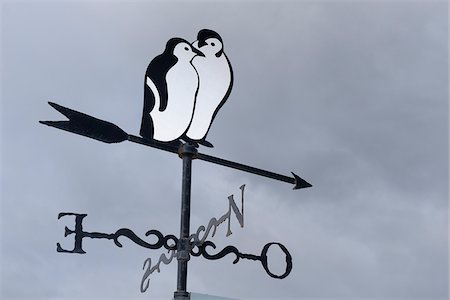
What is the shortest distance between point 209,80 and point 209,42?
0.83 feet

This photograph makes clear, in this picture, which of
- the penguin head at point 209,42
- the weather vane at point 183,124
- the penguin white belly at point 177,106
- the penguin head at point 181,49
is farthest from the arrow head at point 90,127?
the penguin head at point 209,42

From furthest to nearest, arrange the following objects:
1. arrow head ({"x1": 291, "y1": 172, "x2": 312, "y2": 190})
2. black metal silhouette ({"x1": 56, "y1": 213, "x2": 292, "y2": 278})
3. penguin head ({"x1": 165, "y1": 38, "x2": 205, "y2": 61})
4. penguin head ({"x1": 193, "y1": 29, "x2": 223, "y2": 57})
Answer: arrow head ({"x1": 291, "y1": 172, "x2": 312, "y2": 190}) → penguin head ({"x1": 193, "y1": 29, "x2": 223, "y2": 57}) → penguin head ({"x1": 165, "y1": 38, "x2": 205, "y2": 61}) → black metal silhouette ({"x1": 56, "y1": 213, "x2": 292, "y2": 278})

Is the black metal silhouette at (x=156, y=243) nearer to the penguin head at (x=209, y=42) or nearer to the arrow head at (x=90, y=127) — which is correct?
Answer: the arrow head at (x=90, y=127)

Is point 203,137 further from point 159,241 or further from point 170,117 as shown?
point 159,241

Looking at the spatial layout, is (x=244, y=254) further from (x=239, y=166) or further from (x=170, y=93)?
(x=170, y=93)

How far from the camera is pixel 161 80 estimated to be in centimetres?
418

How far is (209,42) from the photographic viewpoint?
438 cm

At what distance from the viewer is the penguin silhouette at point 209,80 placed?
4273mm

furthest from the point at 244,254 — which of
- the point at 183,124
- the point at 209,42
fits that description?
the point at 209,42

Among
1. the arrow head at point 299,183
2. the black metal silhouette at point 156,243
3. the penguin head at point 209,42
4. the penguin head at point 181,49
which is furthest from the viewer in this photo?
the arrow head at point 299,183

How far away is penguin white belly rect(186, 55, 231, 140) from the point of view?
4.26 m

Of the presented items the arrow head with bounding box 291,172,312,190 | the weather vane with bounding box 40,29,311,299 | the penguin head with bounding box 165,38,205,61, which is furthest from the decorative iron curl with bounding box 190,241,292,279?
the penguin head with bounding box 165,38,205,61

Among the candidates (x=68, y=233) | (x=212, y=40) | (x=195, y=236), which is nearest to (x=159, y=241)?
(x=195, y=236)

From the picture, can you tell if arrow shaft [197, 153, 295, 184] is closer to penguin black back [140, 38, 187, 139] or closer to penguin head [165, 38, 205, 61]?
penguin black back [140, 38, 187, 139]
